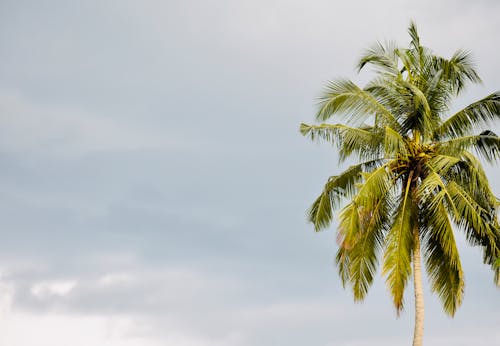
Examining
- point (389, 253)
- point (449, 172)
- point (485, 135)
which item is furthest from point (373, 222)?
point (485, 135)

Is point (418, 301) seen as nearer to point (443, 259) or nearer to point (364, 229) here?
point (443, 259)

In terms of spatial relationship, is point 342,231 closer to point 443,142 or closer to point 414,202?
point 414,202

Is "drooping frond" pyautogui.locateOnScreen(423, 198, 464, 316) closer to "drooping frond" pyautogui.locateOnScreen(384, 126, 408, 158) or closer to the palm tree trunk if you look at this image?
the palm tree trunk

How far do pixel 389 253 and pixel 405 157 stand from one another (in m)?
2.87

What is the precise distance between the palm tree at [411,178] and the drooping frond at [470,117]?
0.03m

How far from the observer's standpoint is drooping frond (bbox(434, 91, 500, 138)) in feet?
76.3

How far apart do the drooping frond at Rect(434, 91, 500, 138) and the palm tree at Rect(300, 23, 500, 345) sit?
1.2 inches

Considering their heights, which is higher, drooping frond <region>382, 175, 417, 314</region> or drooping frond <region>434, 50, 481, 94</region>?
drooping frond <region>434, 50, 481, 94</region>

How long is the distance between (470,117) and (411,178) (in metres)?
2.62

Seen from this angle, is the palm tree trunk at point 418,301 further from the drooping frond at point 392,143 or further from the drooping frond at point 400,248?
the drooping frond at point 392,143

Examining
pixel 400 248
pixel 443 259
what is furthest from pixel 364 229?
pixel 443 259

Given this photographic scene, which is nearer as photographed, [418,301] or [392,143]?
[418,301]

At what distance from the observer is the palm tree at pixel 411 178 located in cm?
2197

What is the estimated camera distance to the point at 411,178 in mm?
23172
